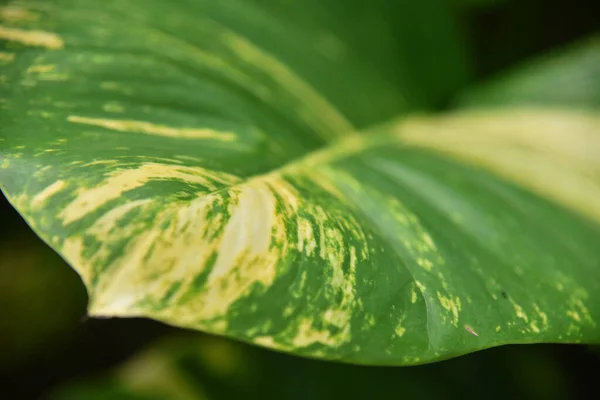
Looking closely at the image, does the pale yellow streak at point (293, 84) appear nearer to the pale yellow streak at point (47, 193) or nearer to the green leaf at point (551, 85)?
the pale yellow streak at point (47, 193)

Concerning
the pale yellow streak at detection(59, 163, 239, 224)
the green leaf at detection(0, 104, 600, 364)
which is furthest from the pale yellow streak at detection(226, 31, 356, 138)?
the pale yellow streak at detection(59, 163, 239, 224)

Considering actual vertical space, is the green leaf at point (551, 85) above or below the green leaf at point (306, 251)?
above

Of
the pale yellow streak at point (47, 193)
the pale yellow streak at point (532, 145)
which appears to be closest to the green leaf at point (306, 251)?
the pale yellow streak at point (47, 193)

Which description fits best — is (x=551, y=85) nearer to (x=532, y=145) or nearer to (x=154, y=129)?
(x=532, y=145)

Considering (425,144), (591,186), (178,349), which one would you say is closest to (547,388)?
(591,186)

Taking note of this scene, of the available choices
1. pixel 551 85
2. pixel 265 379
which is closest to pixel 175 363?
pixel 265 379

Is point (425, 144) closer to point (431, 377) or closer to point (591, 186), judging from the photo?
point (591, 186)

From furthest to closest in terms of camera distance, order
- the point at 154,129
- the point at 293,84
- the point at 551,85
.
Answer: the point at 551,85, the point at 293,84, the point at 154,129
